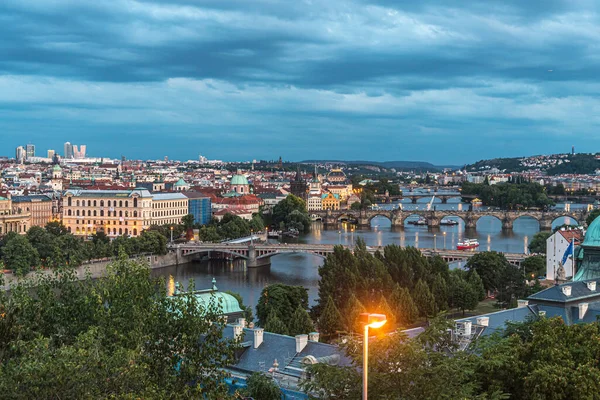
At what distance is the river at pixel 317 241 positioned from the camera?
49156 mm

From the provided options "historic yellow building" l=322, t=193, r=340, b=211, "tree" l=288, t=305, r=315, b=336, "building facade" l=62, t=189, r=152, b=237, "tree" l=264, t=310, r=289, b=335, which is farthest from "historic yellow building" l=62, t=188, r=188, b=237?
"historic yellow building" l=322, t=193, r=340, b=211

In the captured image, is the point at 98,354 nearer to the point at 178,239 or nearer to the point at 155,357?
the point at 155,357

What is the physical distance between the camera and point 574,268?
32594 mm

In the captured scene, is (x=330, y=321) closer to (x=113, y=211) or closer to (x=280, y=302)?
(x=280, y=302)

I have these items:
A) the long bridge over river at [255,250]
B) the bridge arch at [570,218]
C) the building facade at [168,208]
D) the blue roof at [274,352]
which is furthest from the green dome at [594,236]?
the bridge arch at [570,218]

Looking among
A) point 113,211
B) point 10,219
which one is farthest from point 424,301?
point 113,211

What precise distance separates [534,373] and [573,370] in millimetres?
729

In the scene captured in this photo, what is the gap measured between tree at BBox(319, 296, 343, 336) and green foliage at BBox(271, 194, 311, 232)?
191 ft

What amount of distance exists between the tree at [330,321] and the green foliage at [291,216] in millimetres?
58290

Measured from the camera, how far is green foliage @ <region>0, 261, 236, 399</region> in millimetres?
11977

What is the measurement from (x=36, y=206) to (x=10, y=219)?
9.32 metres

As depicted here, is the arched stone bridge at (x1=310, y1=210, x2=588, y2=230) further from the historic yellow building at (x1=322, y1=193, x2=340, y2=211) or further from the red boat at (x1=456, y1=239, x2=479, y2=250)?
the red boat at (x1=456, y1=239, x2=479, y2=250)

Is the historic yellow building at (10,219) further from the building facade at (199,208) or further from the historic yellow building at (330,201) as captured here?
the historic yellow building at (330,201)

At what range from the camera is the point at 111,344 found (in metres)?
14.0
